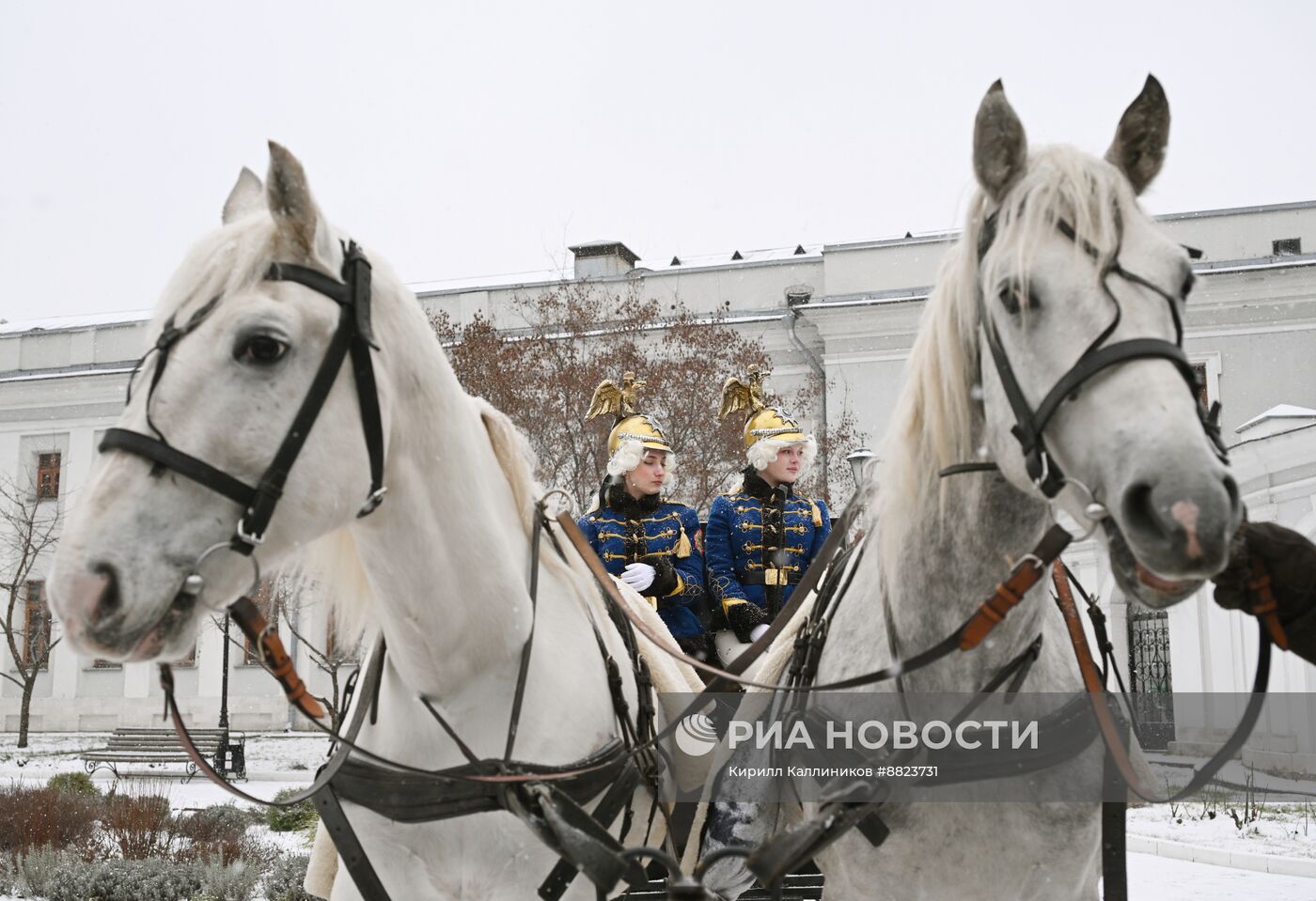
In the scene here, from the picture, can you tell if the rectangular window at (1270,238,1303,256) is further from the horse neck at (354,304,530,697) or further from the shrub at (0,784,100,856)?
the horse neck at (354,304,530,697)

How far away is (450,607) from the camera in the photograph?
2926 millimetres

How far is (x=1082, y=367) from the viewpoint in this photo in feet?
7.30

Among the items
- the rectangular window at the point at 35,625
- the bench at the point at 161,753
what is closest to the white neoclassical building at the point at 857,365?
the rectangular window at the point at 35,625

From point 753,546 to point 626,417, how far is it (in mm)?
1024

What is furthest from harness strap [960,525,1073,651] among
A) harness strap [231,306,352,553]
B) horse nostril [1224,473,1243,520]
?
harness strap [231,306,352,553]

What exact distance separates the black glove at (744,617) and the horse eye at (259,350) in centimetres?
275

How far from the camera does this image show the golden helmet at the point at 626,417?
5246 millimetres

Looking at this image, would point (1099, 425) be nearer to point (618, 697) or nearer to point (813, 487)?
point (618, 697)

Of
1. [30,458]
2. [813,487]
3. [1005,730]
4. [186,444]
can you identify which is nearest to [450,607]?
[186,444]

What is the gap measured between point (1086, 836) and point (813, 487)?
17.6m

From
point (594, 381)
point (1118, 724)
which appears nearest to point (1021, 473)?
point (1118, 724)

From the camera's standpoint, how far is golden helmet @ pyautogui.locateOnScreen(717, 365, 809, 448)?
5112 millimetres

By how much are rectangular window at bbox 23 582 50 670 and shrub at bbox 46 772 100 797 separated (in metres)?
13.4

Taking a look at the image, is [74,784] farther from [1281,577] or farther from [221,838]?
[1281,577]
